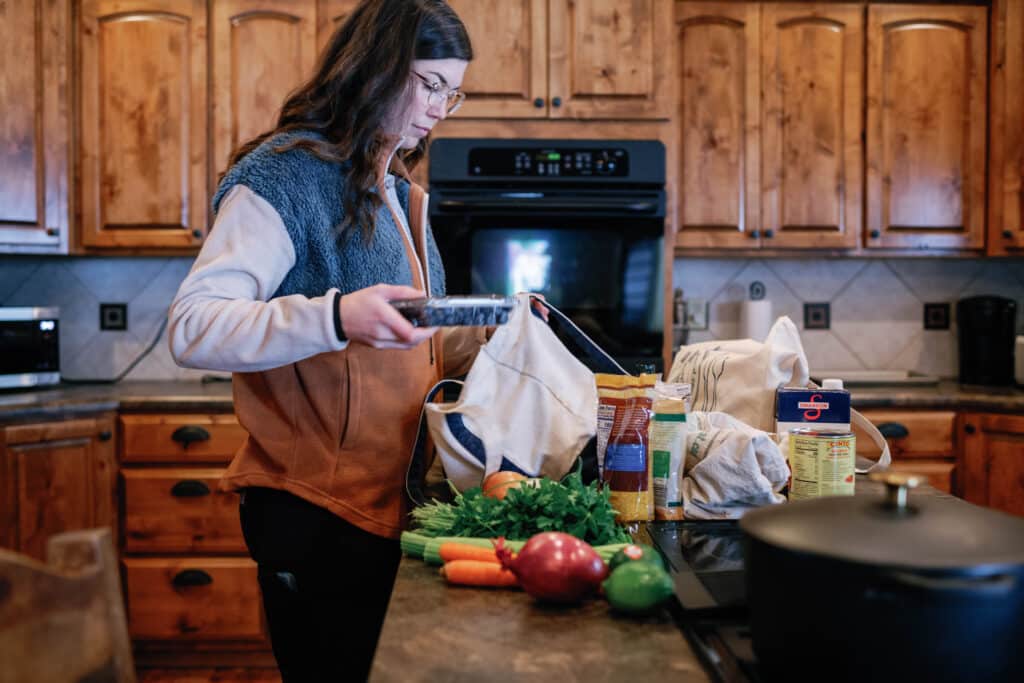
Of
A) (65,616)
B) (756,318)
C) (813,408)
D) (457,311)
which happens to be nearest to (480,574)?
(457,311)

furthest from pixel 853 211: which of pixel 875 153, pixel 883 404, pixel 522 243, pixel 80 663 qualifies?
pixel 80 663

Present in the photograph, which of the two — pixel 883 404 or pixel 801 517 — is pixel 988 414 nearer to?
pixel 883 404

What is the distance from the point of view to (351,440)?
116cm

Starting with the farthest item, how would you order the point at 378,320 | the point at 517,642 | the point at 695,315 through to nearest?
1. the point at 695,315
2. the point at 378,320
3. the point at 517,642

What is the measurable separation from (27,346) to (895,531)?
283 centimetres

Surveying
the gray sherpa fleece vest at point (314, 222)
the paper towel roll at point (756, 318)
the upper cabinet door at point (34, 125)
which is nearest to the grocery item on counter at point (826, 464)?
the gray sherpa fleece vest at point (314, 222)

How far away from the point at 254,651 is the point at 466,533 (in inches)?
80.9

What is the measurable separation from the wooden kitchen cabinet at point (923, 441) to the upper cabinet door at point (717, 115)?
0.88 meters

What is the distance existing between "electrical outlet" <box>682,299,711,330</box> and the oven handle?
67 centimetres

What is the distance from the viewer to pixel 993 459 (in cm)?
267

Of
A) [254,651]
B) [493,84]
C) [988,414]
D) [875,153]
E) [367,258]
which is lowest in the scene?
[254,651]

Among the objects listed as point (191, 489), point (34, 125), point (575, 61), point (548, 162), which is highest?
point (575, 61)

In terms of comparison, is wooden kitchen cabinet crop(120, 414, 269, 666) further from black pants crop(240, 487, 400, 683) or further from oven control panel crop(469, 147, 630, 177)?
black pants crop(240, 487, 400, 683)

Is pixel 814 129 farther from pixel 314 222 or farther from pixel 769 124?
pixel 314 222
